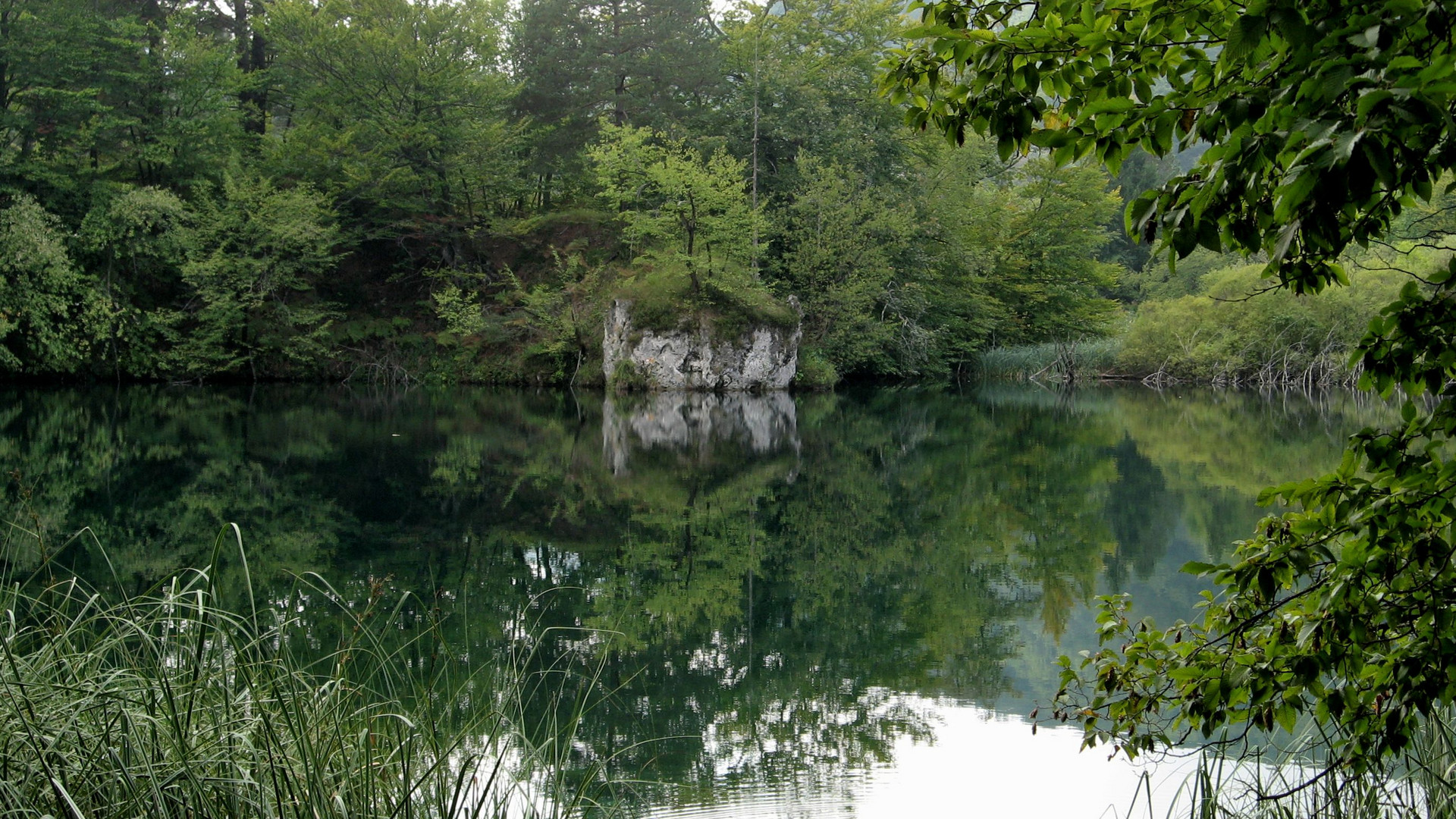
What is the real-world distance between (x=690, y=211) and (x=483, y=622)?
19.9 meters

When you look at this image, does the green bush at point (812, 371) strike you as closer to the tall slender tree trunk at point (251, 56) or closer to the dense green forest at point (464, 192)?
the dense green forest at point (464, 192)

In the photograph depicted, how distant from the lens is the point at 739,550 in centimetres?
770

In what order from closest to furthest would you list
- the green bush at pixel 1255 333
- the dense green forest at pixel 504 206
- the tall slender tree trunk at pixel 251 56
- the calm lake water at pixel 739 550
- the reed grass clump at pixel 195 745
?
the reed grass clump at pixel 195 745
the calm lake water at pixel 739 550
the dense green forest at pixel 504 206
the green bush at pixel 1255 333
the tall slender tree trunk at pixel 251 56

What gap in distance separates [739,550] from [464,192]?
2181 centimetres

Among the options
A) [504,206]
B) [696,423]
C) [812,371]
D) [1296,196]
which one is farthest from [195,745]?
[504,206]

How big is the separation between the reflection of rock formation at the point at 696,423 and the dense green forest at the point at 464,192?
116 inches

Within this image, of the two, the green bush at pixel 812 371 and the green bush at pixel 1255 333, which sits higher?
the green bush at pixel 1255 333

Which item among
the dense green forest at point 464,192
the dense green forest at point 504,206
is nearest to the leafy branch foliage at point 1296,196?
the dense green forest at point 504,206

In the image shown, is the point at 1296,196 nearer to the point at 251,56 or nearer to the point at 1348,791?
the point at 1348,791

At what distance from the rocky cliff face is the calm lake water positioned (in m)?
7.16

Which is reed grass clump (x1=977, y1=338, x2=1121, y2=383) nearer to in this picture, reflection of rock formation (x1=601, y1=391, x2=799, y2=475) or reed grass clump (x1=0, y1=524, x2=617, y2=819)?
reflection of rock formation (x1=601, y1=391, x2=799, y2=475)

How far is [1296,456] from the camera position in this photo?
459 inches

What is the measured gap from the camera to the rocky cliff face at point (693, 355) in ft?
78.6

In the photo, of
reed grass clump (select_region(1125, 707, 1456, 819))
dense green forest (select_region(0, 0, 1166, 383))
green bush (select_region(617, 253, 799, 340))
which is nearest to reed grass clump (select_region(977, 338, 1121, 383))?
dense green forest (select_region(0, 0, 1166, 383))
